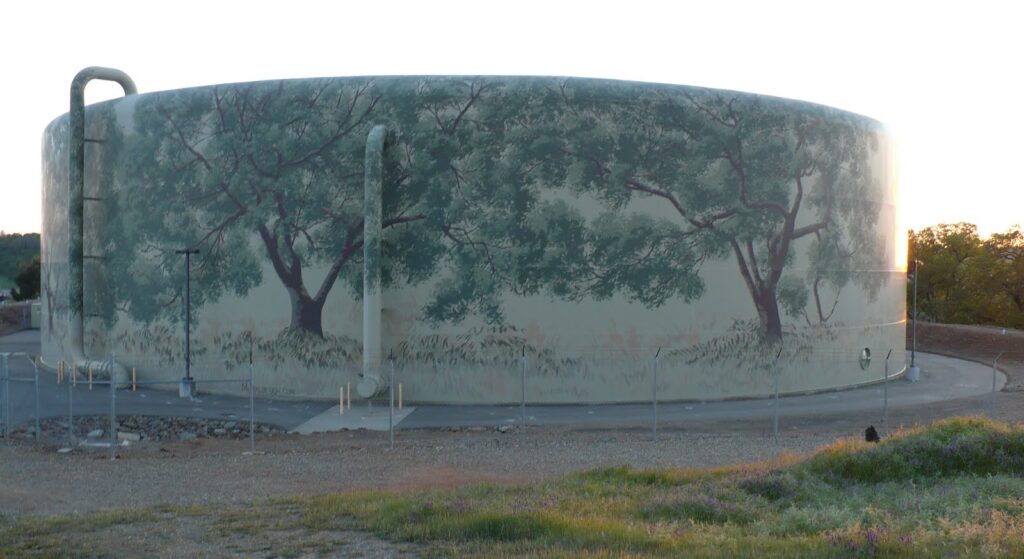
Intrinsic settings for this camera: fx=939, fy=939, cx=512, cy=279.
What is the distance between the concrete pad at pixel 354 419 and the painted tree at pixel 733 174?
350 inches

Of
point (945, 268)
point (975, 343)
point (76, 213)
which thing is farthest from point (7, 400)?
point (945, 268)

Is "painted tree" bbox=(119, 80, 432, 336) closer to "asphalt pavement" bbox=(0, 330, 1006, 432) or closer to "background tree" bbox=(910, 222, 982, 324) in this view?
"asphalt pavement" bbox=(0, 330, 1006, 432)

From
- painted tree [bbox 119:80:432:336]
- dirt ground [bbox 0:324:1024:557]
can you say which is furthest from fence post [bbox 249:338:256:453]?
painted tree [bbox 119:80:432:336]

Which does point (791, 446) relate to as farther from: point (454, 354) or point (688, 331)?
point (454, 354)

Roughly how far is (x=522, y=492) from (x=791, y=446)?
31.2ft

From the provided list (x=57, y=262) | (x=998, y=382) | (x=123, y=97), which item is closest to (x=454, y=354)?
(x=123, y=97)

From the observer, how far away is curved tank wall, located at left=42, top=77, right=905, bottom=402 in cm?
2914

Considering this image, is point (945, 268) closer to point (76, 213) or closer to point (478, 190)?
point (478, 190)

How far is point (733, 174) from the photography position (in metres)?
31.0

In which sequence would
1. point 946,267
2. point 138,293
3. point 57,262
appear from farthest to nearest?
point 946,267
point 57,262
point 138,293

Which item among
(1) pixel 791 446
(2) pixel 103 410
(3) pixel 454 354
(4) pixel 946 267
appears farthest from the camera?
(4) pixel 946 267

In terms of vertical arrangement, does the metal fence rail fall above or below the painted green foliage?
below

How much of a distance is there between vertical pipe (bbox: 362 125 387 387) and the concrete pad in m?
1.22

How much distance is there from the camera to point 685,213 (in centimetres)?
3019
